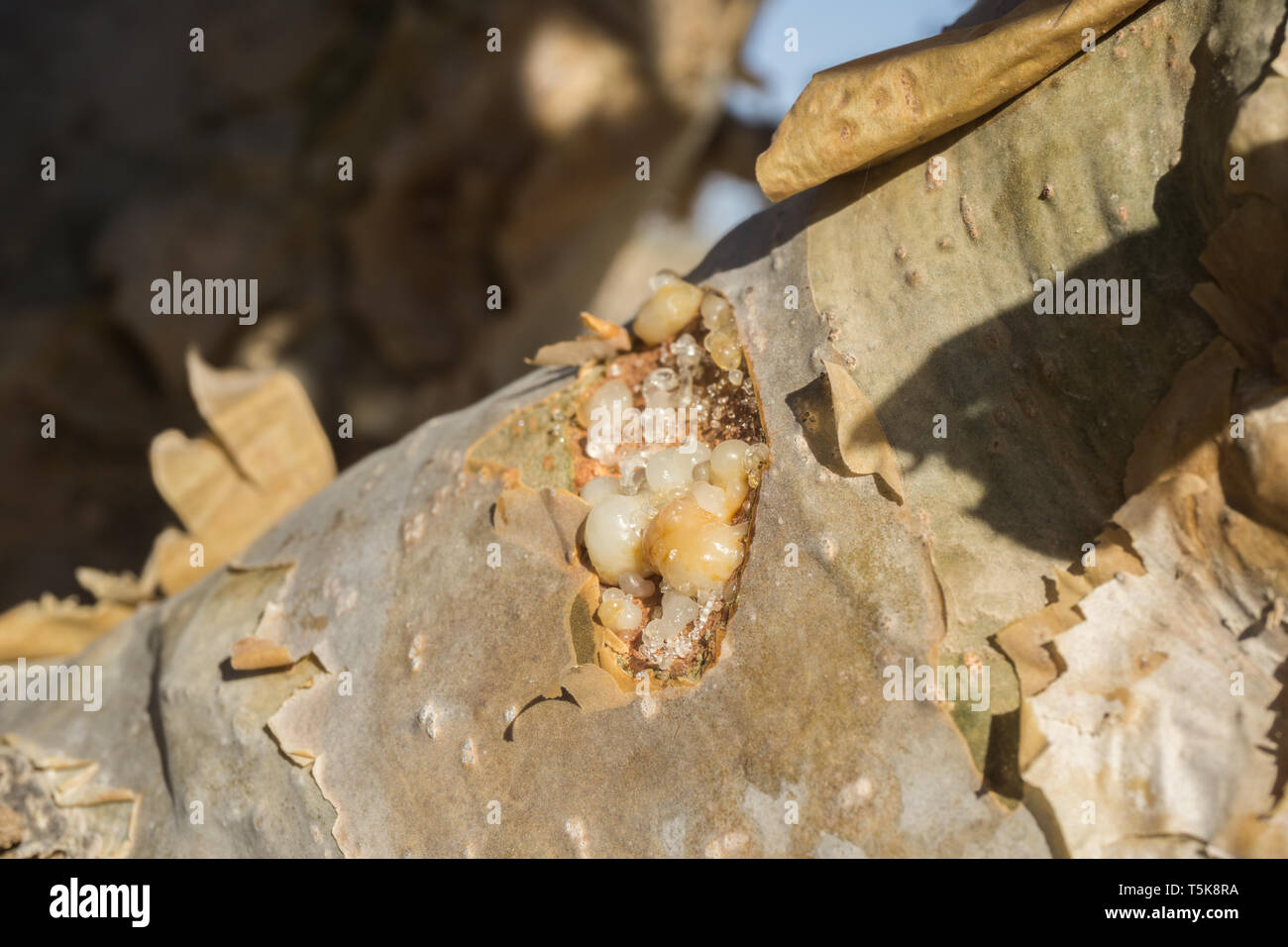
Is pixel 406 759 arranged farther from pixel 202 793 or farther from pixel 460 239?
pixel 460 239

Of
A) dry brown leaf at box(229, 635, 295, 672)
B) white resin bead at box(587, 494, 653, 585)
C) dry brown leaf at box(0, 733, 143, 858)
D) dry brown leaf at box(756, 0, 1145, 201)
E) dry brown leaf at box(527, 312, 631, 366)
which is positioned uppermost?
dry brown leaf at box(756, 0, 1145, 201)

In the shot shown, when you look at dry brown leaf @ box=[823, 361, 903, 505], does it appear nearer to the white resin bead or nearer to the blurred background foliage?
the white resin bead

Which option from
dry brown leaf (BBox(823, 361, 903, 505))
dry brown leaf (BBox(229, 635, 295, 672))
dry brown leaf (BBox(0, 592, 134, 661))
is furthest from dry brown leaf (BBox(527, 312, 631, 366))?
dry brown leaf (BBox(0, 592, 134, 661))

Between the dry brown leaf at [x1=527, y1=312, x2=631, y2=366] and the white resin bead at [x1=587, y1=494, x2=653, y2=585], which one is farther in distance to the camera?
the dry brown leaf at [x1=527, y1=312, x2=631, y2=366]

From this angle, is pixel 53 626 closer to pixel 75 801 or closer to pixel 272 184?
pixel 75 801

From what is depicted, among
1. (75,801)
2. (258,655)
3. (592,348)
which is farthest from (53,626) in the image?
(592,348)

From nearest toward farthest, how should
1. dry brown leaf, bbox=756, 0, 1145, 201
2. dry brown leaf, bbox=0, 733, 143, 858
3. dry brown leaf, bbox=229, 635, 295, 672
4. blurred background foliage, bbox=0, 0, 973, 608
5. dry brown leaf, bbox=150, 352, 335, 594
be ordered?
dry brown leaf, bbox=756, 0, 1145, 201, dry brown leaf, bbox=229, 635, 295, 672, dry brown leaf, bbox=0, 733, 143, 858, dry brown leaf, bbox=150, 352, 335, 594, blurred background foliage, bbox=0, 0, 973, 608

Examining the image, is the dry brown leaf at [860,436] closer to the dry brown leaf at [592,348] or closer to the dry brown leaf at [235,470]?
the dry brown leaf at [592,348]

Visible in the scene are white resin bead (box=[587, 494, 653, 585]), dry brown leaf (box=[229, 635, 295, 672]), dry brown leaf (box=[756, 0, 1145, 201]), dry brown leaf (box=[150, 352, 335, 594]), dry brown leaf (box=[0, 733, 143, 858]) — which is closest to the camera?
dry brown leaf (box=[756, 0, 1145, 201])

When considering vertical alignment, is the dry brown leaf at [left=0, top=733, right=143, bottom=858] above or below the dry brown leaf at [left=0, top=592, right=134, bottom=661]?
below

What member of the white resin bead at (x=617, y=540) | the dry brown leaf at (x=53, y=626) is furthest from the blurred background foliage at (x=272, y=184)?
the white resin bead at (x=617, y=540)
